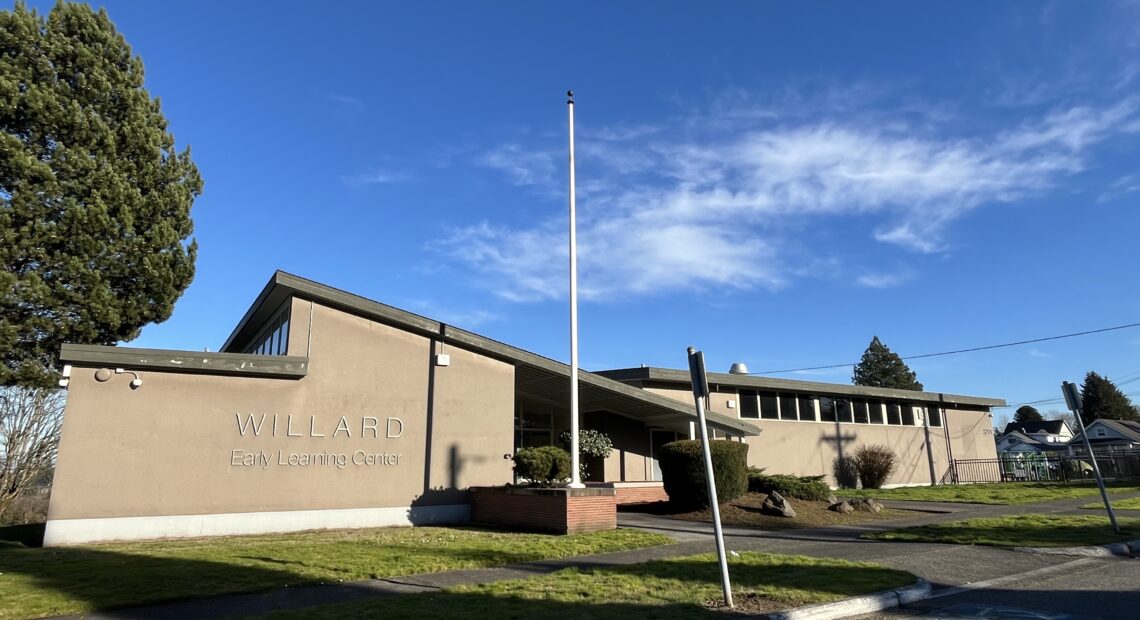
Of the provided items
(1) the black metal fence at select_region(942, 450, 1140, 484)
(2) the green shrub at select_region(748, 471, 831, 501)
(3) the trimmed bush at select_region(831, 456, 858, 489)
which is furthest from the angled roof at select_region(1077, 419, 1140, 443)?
(2) the green shrub at select_region(748, 471, 831, 501)

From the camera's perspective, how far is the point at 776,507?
52.4ft

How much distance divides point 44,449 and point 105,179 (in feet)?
39.9

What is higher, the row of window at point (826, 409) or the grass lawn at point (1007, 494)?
the row of window at point (826, 409)

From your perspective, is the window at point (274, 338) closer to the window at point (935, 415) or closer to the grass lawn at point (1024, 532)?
the grass lawn at point (1024, 532)

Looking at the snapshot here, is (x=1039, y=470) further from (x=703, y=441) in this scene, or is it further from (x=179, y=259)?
(x=179, y=259)

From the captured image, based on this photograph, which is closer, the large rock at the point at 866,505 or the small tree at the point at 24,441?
the large rock at the point at 866,505

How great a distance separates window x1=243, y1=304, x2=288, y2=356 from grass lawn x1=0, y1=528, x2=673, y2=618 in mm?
4646

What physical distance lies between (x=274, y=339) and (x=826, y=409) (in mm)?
21639

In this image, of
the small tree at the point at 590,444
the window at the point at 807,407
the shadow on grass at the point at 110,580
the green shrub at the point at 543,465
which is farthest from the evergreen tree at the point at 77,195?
the window at the point at 807,407

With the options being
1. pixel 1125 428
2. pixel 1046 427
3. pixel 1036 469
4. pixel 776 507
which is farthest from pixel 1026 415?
pixel 776 507

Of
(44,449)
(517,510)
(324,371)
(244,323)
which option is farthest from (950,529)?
(44,449)

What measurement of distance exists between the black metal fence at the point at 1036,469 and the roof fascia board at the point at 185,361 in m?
29.9

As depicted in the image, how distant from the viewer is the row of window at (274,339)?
15812mm

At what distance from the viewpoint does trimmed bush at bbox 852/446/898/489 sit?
27406mm
